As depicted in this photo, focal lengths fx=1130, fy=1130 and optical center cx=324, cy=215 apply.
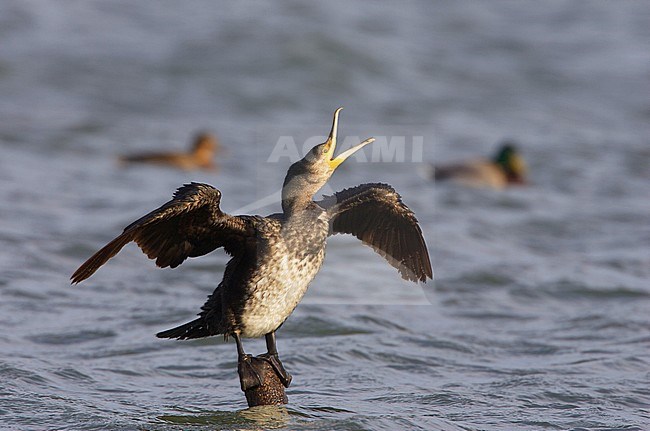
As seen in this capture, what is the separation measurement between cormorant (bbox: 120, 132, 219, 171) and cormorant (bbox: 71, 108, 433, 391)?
25.0 ft

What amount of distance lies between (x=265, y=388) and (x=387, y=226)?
1.12m

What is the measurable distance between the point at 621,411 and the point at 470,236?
5077 millimetres

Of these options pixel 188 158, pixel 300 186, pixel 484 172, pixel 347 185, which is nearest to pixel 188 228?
pixel 300 186

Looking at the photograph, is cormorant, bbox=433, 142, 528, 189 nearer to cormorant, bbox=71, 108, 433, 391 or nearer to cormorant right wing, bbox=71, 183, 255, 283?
cormorant, bbox=71, 108, 433, 391

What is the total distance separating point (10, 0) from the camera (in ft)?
66.5

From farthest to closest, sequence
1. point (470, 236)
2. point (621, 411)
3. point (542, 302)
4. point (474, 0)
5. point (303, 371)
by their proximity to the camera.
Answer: point (474, 0)
point (470, 236)
point (542, 302)
point (303, 371)
point (621, 411)

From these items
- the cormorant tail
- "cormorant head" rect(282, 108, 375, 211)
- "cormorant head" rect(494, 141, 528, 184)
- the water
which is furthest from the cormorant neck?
"cormorant head" rect(494, 141, 528, 184)

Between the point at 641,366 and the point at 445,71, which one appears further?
the point at 445,71

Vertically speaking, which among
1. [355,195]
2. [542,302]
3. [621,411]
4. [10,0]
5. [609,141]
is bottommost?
[621,411]

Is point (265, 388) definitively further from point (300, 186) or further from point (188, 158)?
point (188, 158)

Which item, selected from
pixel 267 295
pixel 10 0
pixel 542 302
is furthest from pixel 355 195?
pixel 10 0

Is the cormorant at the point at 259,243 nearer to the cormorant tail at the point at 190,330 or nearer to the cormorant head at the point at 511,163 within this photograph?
the cormorant tail at the point at 190,330

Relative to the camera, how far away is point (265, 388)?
5664mm

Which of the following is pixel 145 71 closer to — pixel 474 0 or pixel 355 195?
pixel 474 0
